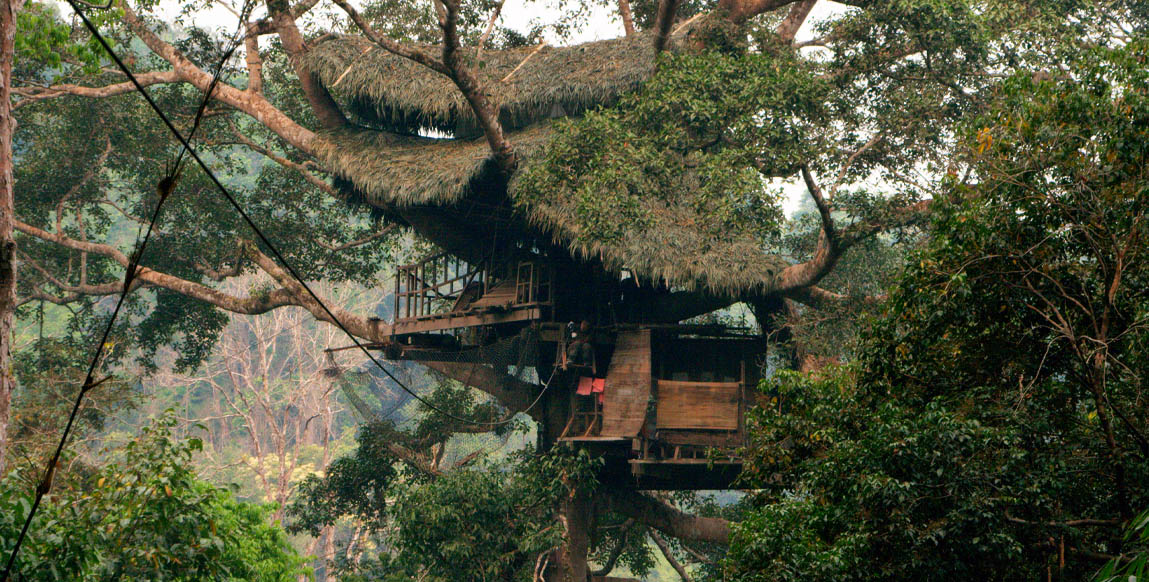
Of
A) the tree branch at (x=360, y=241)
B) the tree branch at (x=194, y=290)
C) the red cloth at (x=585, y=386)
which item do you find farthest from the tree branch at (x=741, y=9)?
the tree branch at (x=194, y=290)

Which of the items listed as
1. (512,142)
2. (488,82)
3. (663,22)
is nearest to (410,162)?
(512,142)

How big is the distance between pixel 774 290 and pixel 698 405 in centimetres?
150

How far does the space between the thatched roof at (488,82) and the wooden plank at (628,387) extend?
3001mm

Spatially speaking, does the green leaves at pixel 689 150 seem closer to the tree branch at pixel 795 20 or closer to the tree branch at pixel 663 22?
the tree branch at pixel 663 22

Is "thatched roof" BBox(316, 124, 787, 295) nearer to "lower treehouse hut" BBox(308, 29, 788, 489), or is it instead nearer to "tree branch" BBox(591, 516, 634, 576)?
"lower treehouse hut" BBox(308, 29, 788, 489)

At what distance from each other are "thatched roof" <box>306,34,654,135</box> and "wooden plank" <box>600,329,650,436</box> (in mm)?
3001

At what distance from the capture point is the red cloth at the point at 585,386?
1263 cm

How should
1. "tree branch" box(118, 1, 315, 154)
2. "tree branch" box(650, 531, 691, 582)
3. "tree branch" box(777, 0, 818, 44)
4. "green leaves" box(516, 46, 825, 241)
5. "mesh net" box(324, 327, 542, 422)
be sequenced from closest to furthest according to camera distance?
"green leaves" box(516, 46, 825, 241) → "mesh net" box(324, 327, 542, 422) → "tree branch" box(777, 0, 818, 44) → "tree branch" box(118, 1, 315, 154) → "tree branch" box(650, 531, 691, 582)

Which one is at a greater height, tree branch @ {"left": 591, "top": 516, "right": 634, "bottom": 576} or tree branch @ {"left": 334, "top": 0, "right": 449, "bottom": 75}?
tree branch @ {"left": 334, "top": 0, "right": 449, "bottom": 75}

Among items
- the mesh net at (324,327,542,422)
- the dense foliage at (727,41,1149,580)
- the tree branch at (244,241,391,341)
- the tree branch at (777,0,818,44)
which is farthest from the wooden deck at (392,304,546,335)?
the dense foliage at (727,41,1149,580)

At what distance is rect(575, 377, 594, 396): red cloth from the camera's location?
12633mm

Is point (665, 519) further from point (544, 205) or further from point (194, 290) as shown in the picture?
point (194, 290)

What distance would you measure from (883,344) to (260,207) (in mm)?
12850

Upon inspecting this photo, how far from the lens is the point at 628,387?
1193 centimetres
